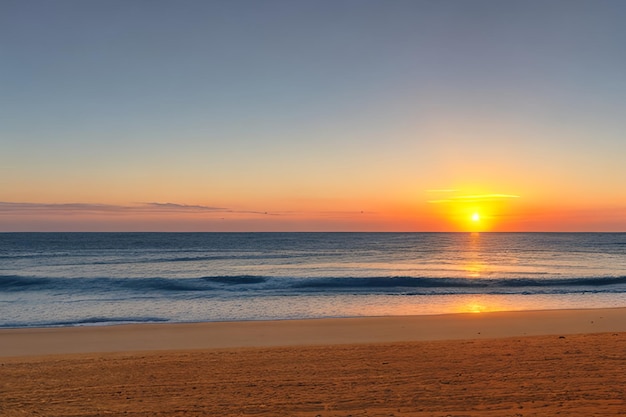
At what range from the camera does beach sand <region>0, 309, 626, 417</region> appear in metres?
7.45

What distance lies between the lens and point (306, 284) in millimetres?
32406

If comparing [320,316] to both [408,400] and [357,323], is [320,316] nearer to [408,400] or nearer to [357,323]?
[357,323]

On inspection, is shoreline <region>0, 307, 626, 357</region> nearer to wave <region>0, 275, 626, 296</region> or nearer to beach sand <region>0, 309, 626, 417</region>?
beach sand <region>0, 309, 626, 417</region>

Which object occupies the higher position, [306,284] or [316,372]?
[316,372]

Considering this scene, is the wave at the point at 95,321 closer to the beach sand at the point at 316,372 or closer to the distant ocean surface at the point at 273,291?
the distant ocean surface at the point at 273,291

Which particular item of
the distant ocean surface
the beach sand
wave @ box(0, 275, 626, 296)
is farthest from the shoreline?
wave @ box(0, 275, 626, 296)

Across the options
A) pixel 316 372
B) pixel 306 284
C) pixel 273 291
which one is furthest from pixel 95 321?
pixel 306 284

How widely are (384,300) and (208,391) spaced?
1656 cm

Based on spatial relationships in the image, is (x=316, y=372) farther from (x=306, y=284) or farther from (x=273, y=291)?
(x=306, y=284)

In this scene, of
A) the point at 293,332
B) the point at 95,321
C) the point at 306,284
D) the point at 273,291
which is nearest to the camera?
the point at 293,332

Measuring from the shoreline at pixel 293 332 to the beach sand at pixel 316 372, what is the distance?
0.06m

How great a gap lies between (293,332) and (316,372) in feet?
18.6

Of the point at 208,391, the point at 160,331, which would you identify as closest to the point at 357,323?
the point at 160,331

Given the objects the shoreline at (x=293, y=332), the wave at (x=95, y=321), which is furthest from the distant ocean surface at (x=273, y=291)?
the shoreline at (x=293, y=332)
